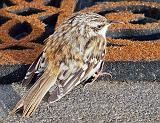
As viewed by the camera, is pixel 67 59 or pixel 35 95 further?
pixel 67 59

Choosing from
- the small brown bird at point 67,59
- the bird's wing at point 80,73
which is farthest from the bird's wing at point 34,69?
the bird's wing at point 80,73

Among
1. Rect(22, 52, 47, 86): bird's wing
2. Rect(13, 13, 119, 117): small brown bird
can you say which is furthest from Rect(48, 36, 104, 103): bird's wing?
Rect(22, 52, 47, 86): bird's wing

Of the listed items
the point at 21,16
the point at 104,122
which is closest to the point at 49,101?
the point at 104,122

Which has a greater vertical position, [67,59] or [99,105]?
[67,59]

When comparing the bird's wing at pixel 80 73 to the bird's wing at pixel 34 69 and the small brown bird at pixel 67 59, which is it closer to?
the small brown bird at pixel 67 59

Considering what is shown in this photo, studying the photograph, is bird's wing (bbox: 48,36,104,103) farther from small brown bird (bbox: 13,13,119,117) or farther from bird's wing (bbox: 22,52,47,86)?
bird's wing (bbox: 22,52,47,86)

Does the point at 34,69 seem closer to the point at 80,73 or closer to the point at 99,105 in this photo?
the point at 80,73

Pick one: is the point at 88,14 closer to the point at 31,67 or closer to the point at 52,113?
the point at 31,67

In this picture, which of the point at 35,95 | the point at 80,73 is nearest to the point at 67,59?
the point at 80,73
